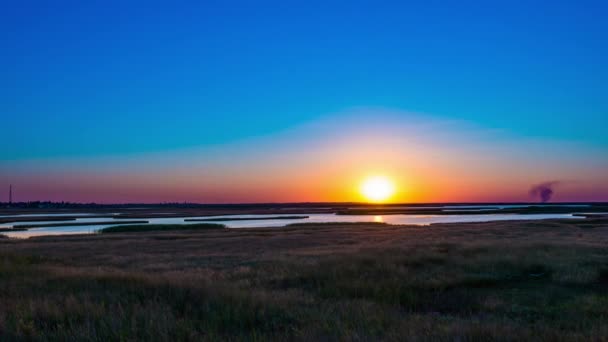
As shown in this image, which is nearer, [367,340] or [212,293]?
[367,340]

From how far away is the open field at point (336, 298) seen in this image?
807 centimetres

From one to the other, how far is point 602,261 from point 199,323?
16.9 meters

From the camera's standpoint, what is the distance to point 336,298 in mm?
12703

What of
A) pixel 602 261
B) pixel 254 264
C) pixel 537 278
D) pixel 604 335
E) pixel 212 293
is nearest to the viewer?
pixel 604 335

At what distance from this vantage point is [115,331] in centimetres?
796

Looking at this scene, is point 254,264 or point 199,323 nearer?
point 199,323

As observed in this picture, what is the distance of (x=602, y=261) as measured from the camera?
18984mm

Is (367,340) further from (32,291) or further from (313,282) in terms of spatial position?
(32,291)

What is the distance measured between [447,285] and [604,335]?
25.0ft

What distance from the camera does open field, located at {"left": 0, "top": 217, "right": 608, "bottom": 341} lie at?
8070mm

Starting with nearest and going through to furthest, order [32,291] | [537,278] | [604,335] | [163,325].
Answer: [604,335] → [163,325] → [32,291] → [537,278]

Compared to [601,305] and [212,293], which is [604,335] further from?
[212,293]

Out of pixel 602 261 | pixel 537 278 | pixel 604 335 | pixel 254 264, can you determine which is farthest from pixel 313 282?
pixel 602 261

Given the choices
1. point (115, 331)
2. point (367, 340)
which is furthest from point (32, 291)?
point (367, 340)
